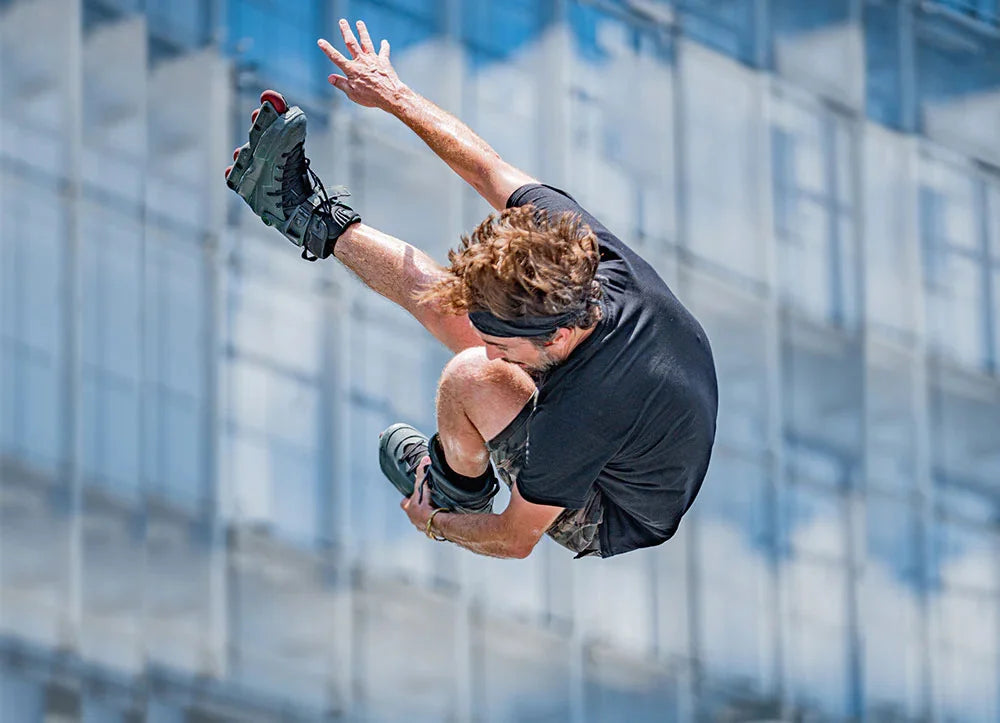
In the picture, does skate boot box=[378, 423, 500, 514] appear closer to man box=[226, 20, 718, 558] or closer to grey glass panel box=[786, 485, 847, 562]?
man box=[226, 20, 718, 558]

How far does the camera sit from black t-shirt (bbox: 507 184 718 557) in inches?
159

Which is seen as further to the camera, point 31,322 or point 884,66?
point 884,66

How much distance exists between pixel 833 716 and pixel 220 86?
612cm

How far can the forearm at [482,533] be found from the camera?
4.43 m

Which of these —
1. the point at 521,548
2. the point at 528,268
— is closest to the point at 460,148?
the point at 528,268

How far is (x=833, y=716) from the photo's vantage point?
13.6 meters

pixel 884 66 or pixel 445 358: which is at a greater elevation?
pixel 884 66

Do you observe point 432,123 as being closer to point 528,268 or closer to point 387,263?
point 387,263

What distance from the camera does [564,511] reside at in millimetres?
4410

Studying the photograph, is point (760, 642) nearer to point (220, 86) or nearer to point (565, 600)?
point (565, 600)

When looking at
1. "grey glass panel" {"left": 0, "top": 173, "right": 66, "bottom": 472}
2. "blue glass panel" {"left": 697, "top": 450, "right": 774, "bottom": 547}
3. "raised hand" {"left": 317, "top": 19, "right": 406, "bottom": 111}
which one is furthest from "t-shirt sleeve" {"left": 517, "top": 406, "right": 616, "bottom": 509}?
"blue glass panel" {"left": 697, "top": 450, "right": 774, "bottom": 547}

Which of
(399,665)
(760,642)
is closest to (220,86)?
(399,665)

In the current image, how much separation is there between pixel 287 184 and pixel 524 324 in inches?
38.0

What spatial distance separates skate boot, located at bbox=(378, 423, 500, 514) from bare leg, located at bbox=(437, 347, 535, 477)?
20 cm
